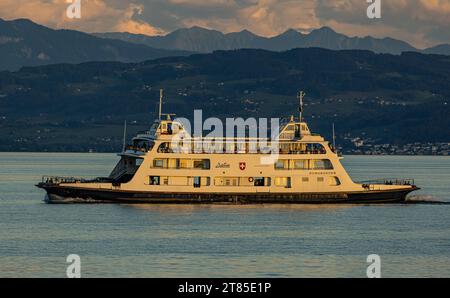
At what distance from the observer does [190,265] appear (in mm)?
54594

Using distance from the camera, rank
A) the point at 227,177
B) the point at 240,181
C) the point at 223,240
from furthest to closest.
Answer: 1. the point at 240,181
2. the point at 227,177
3. the point at 223,240

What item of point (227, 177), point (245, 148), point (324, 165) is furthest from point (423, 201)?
point (227, 177)

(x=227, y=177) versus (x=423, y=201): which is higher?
(x=227, y=177)

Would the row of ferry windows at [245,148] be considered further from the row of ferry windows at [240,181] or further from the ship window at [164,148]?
the row of ferry windows at [240,181]

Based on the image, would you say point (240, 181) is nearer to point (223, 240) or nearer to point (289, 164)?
point (289, 164)

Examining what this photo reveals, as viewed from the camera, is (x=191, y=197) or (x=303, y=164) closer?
(x=191, y=197)

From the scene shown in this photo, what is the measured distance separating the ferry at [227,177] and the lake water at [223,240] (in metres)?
1.10

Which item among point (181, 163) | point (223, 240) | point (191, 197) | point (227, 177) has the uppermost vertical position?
point (181, 163)

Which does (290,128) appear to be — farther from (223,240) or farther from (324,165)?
(223,240)

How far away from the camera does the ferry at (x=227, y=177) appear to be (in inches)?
3241

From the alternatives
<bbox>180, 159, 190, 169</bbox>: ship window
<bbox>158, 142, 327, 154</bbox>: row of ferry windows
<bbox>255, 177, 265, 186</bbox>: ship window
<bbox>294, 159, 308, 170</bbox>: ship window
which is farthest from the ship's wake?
<bbox>180, 159, 190, 169</bbox>: ship window

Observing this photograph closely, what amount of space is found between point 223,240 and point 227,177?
61.2 feet

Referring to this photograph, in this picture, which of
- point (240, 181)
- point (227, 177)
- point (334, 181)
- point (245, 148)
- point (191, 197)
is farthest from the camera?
point (245, 148)

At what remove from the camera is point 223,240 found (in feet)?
212
